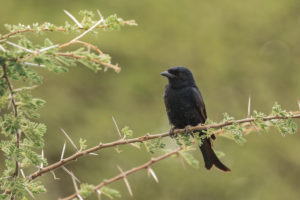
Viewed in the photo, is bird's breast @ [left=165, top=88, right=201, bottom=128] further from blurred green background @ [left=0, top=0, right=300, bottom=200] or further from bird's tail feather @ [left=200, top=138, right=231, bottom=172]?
blurred green background @ [left=0, top=0, right=300, bottom=200]

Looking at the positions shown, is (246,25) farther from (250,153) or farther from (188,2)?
(250,153)

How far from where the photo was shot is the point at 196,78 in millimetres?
10109

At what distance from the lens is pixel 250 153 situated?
31.9ft

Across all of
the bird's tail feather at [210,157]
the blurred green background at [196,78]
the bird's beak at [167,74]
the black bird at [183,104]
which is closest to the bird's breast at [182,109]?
the black bird at [183,104]

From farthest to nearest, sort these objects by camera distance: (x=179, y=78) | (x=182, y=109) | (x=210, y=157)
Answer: (x=179, y=78)
(x=182, y=109)
(x=210, y=157)

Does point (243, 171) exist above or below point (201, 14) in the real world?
below

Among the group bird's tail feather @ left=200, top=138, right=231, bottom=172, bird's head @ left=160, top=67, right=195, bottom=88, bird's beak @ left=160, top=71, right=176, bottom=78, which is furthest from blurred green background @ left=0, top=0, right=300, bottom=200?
bird's tail feather @ left=200, top=138, right=231, bottom=172

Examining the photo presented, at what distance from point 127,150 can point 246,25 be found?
12.5 ft

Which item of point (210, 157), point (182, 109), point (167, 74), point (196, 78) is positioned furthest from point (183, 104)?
point (196, 78)

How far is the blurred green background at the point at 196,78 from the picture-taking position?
9453 mm

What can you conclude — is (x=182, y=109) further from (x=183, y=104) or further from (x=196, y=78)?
(x=196, y=78)

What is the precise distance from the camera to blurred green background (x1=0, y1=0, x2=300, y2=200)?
31.0 ft

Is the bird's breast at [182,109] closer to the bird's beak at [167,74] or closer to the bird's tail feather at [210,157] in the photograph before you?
the bird's beak at [167,74]

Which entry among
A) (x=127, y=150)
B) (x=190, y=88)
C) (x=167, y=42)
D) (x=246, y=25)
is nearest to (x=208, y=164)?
(x=190, y=88)
